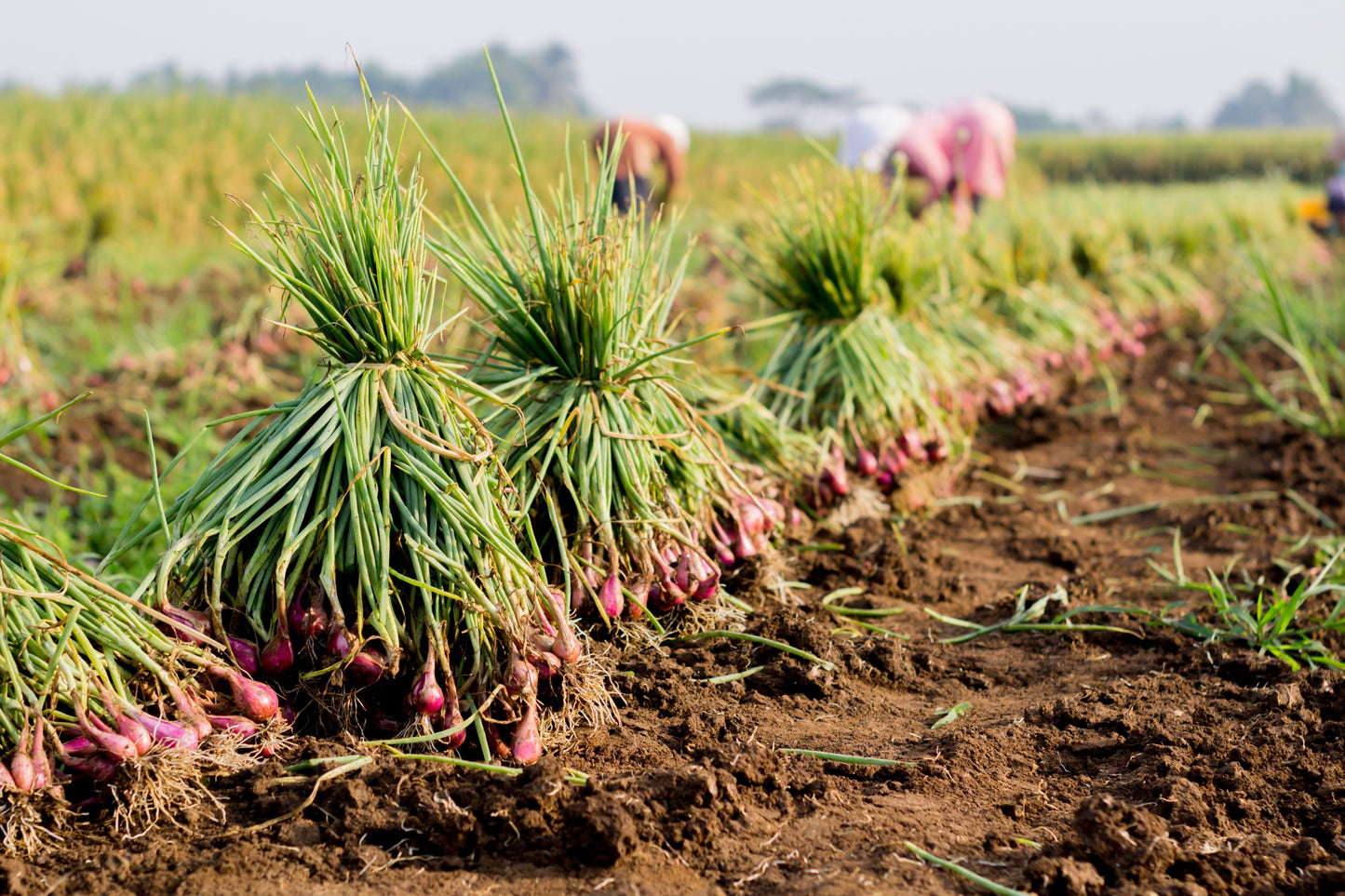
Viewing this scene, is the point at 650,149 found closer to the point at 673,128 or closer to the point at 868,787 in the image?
the point at 673,128

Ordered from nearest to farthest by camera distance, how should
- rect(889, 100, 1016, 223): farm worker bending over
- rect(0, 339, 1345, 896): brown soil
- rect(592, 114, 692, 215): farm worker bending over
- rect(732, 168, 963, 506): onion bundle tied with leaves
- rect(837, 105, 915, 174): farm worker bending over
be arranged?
rect(0, 339, 1345, 896): brown soil → rect(732, 168, 963, 506): onion bundle tied with leaves → rect(592, 114, 692, 215): farm worker bending over → rect(889, 100, 1016, 223): farm worker bending over → rect(837, 105, 915, 174): farm worker bending over

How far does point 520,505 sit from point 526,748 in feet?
2.04

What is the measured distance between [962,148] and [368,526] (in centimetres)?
815

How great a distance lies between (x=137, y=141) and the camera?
1293cm

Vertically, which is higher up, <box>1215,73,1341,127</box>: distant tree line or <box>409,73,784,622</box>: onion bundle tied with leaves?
<box>1215,73,1341,127</box>: distant tree line

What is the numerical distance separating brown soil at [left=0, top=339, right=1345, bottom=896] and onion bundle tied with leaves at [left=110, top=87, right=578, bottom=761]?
7.1 inches

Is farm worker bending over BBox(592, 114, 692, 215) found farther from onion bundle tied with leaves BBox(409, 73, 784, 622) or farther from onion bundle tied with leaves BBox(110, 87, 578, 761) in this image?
onion bundle tied with leaves BBox(110, 87, 578, 761)

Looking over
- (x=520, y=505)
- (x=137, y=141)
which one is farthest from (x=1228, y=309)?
(x=137, y=141)

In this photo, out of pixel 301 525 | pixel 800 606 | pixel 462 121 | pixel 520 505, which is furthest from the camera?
pixel 462 121

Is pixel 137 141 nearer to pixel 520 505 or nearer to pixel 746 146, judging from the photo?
pixel 520 505

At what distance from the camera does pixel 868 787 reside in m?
1.95

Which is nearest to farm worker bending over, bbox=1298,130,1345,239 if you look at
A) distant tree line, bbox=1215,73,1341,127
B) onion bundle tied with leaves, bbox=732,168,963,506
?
onion bundle tied with leaves, bbox=732,168,963,506

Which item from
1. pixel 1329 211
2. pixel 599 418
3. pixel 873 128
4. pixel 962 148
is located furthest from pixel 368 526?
pixel 1329 211

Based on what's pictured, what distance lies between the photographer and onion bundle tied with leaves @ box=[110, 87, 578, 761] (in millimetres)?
1936
